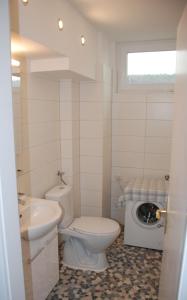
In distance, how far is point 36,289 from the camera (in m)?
1.81

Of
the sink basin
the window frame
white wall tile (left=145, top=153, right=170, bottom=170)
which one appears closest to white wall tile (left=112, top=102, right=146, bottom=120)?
the window frame

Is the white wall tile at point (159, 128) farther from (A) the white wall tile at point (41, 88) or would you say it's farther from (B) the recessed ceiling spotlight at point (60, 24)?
(B) the recessed ceiling spotlight at point (60, 24)

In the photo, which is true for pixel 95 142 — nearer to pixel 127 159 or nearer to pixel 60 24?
pixel 127 159

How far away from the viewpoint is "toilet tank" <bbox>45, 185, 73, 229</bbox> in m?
2.22

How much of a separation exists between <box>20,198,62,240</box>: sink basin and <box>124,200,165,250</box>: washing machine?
1.13 metres

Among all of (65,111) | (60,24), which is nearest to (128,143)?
(65,111)

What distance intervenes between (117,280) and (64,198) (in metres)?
0.90

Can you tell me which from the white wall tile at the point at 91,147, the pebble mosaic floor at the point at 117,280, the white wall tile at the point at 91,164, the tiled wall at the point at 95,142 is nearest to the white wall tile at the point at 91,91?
the tiled wall at the point at 95,142

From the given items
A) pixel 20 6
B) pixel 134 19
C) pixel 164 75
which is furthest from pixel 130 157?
pixel 20 6

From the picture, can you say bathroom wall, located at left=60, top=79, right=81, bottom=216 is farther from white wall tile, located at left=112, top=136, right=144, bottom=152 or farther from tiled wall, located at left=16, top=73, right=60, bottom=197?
white wall tile, located at left=112, top=136, right=144, bottom=152

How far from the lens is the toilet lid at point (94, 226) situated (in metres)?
2.24

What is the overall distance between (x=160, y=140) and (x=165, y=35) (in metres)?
1.16

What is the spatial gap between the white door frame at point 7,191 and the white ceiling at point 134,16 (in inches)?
52.7

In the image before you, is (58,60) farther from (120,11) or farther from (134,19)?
(134,19)
